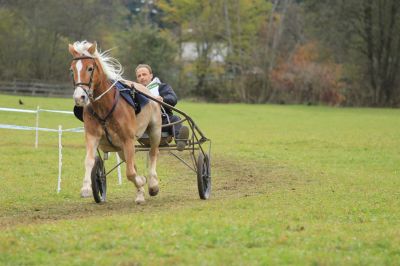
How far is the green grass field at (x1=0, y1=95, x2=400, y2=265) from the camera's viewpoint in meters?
6.98

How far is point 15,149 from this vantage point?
73.4ft

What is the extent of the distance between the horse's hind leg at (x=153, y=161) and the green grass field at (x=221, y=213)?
0.22 m

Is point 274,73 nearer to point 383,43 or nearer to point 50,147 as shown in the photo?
point 383,43

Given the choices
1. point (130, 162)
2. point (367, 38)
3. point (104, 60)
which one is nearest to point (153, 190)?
point (130, 162)

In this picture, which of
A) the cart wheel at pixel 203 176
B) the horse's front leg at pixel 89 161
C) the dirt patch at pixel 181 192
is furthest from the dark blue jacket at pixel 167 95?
the horse's front leg at pixel 89 161

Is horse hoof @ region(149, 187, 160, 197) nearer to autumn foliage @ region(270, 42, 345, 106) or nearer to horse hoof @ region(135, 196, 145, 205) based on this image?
horse hoof @ region(135, 196, 145, 205)

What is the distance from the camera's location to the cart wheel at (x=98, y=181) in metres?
11.2

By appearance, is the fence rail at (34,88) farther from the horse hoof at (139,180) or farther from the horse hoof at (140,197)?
the horse hoof at (139,180)

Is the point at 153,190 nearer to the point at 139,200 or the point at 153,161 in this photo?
the point at 139,200

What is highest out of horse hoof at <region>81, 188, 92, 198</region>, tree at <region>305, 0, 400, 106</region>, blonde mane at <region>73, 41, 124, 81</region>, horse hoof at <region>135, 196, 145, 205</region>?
tree at <region>305, 0, 400, 106</region>

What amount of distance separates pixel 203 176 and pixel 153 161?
0.81m

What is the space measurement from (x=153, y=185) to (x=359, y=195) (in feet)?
10.8

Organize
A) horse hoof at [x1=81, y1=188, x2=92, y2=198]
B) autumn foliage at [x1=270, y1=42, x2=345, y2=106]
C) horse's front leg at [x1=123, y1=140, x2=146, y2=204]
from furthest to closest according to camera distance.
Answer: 1. autumn foliage at [x1=270, y1=42, x2=345, y2=106]
2. horse's front leg at [x1=123, y1=140, x2=146, y2=204]
3. horse hoof at [x1=81, y1=188, x2=92, y2=198]

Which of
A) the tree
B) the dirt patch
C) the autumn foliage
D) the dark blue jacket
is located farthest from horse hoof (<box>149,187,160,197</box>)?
the autumn foliage
